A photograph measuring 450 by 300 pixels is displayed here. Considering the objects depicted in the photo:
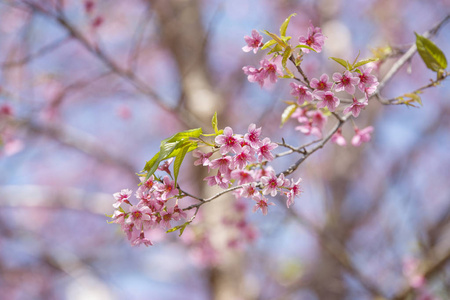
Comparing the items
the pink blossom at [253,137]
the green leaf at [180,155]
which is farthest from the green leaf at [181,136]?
the pink blossom at [253,137]

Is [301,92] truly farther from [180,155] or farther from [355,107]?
[180,155]

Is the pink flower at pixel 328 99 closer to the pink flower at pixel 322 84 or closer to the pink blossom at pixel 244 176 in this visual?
the pink flower at pixel 322 84

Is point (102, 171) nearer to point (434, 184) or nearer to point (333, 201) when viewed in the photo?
point (333, 201)

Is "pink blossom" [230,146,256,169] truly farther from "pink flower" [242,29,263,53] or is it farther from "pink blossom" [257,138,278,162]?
"pink flower" [242,29,263,53]

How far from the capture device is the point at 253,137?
3.38 feet

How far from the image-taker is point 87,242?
7770 millimetres

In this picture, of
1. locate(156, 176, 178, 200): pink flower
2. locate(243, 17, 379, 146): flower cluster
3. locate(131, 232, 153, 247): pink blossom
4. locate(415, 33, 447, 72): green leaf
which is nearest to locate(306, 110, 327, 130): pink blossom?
locate(243, 17, 379, 146): flower cluster

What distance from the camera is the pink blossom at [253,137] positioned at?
1.01 meters

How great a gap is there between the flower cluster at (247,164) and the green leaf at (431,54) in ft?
1.86

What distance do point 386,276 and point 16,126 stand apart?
342cm

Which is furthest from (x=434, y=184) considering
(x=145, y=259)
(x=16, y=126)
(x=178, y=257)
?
(x=16, y=126)

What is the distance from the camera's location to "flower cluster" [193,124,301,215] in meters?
0.99

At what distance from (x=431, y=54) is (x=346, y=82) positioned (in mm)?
346

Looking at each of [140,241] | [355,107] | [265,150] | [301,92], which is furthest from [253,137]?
[140,241]
